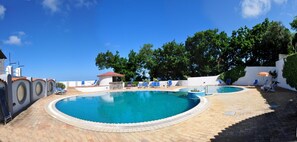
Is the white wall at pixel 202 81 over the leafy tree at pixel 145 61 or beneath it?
beneath

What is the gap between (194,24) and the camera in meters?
31.9

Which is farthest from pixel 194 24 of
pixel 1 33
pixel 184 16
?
pixel 1 33

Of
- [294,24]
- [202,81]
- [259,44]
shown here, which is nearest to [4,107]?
[202,81]

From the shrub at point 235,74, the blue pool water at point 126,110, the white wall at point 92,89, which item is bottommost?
the blue pool water at point 126,110

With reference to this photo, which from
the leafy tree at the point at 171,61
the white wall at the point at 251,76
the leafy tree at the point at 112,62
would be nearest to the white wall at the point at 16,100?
the leafy tree at the point at 112,62

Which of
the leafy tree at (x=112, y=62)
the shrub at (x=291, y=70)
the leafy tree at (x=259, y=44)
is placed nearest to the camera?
the shrub at (x=291, y=70)

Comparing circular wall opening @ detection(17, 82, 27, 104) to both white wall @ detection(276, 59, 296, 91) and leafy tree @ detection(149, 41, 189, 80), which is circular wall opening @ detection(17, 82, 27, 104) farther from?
leafy tree @ detection(149, 41, 189, 80)

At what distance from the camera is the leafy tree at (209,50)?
29.6 metres

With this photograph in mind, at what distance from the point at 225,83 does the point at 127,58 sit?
17.4 meters

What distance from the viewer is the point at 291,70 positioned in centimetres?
1560

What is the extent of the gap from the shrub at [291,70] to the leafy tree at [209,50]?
501 inches

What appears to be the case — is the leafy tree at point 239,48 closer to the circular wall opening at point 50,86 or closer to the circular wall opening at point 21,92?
the circular wall opening at point 50,86

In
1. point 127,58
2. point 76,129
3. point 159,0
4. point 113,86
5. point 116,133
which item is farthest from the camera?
point 127,58

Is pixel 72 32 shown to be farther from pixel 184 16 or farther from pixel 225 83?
pixel 225 83
